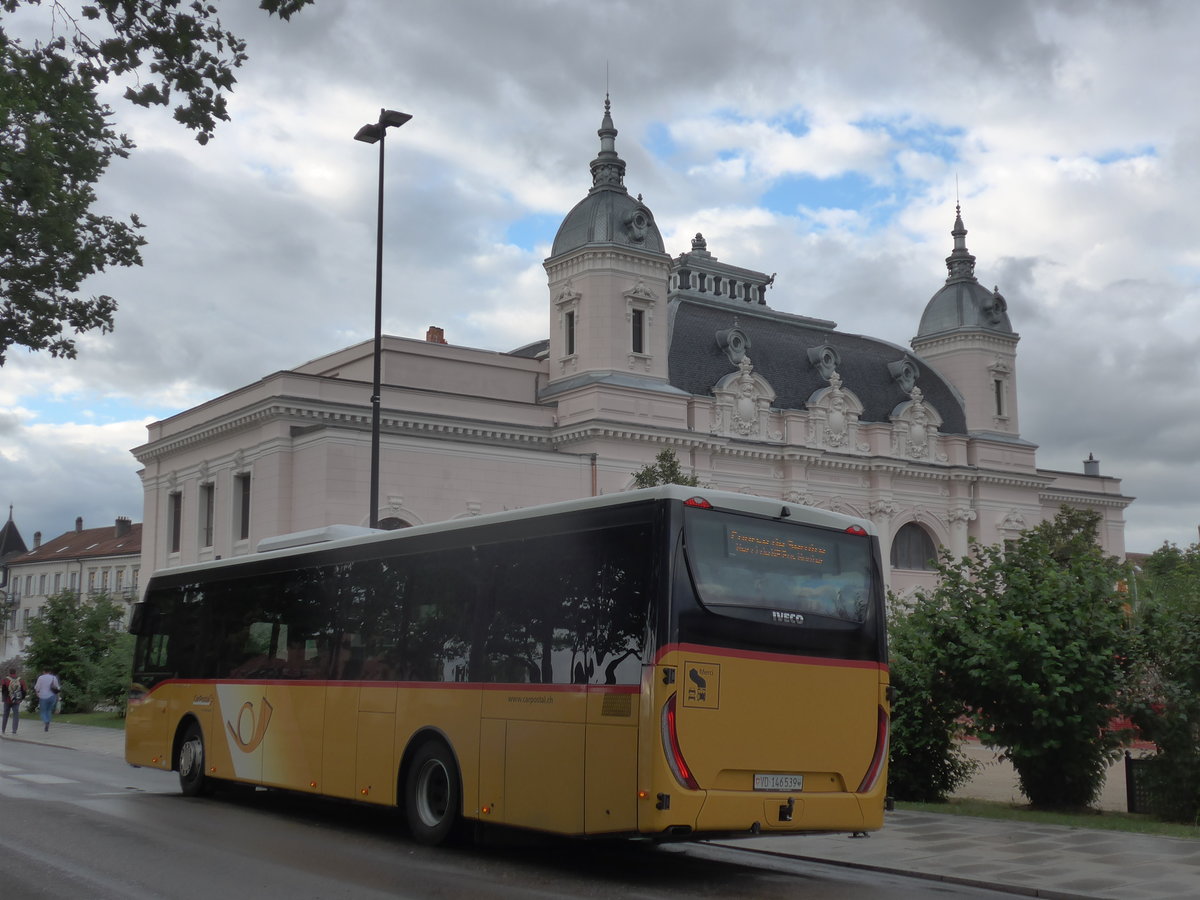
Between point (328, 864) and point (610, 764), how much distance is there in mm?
2853

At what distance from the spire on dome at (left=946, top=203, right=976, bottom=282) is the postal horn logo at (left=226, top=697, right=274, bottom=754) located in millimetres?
66149

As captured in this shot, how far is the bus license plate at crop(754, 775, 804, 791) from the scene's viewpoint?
11023mm

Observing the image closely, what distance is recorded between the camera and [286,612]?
15.6 metres

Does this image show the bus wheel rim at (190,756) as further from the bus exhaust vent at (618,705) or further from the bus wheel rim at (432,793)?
the bus exhaust vent at (618,705)

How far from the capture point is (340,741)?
14242mm

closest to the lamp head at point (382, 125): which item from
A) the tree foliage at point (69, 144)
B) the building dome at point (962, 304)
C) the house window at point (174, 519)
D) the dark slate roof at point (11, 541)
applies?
the tree foliage at point (69, 144)

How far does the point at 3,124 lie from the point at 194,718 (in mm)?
7993

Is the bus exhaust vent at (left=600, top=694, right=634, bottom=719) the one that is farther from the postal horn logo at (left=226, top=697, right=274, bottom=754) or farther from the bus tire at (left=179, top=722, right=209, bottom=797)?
the bus tire at (left=179, top=722, right=209, bottom=797)

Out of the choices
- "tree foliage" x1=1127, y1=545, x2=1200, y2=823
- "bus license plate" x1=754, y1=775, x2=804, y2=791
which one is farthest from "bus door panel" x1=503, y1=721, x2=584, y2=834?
"tree foliage" x1=1127, y1=545, x2=1200, y2=823

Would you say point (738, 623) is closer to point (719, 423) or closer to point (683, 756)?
point (683, 756)

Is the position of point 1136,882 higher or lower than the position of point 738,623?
lower

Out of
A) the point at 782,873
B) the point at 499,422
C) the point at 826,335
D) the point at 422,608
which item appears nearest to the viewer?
the point at 782,873

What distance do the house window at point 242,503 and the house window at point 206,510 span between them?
8.92 feet

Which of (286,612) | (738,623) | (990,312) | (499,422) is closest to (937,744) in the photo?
(738,623)
